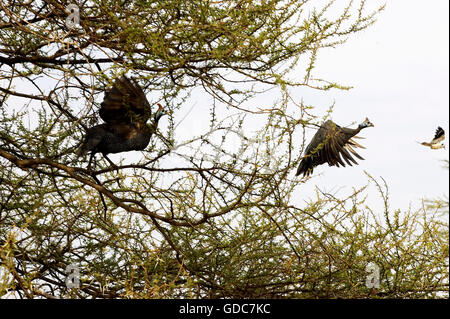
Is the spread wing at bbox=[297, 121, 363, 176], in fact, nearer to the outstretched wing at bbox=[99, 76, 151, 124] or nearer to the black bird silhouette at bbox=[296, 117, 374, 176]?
the black bird silhouette at bbox=[296, 117, 374, 176]

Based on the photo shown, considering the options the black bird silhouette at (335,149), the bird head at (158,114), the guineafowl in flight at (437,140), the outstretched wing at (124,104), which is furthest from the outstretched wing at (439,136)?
the outstretched wing at (124,104)

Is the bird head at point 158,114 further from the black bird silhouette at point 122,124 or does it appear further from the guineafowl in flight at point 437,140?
the guineafowl in flight at point 437,140

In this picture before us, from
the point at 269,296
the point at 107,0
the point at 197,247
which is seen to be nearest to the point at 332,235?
the point at 269,296

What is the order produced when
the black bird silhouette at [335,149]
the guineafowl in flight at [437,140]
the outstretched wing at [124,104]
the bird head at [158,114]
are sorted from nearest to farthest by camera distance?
the outstretched wing at [124,104] < the bird head at [158,114] < the guineafowl in flight at [437,140] < the black bird silhouette at [335,149]

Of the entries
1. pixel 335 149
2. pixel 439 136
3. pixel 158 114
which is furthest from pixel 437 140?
pixel 158 114

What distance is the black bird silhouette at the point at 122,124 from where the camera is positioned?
356 cm

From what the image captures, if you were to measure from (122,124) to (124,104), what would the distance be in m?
0.30

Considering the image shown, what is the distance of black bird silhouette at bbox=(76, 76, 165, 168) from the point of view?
356 cm

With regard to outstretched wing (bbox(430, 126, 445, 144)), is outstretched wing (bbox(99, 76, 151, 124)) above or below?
above

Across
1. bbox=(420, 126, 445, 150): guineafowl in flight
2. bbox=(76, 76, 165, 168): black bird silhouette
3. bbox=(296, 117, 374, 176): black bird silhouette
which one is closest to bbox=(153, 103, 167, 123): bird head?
bbox=(76, 76, 165, 168): black bird silhouette

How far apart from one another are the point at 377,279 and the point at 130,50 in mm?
2324

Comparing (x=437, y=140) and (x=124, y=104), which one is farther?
(x=437, y=140)

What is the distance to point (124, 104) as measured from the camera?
11.4 ft

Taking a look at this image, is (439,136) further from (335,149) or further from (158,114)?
(158,114)
